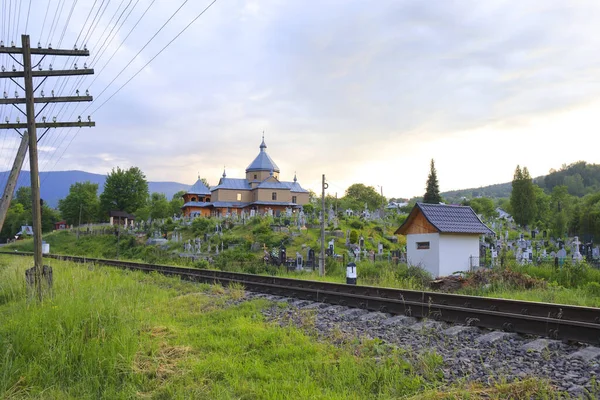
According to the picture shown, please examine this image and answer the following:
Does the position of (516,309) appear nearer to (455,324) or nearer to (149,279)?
(455,324)

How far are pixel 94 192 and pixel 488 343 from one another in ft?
312

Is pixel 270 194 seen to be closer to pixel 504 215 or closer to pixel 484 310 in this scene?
pixel 504 215

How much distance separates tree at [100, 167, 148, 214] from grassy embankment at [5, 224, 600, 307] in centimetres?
3163

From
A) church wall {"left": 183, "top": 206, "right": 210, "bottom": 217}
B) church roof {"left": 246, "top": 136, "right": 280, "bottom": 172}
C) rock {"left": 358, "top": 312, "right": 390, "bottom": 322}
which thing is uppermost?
church roof {"left": 246, "top": 136, "right": 280, "bottom": 172}

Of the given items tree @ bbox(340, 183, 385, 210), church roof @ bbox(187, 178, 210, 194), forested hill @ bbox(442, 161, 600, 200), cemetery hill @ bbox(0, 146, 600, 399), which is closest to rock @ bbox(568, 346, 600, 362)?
cemetery hill @ bbox(0, 146, 600, 399)

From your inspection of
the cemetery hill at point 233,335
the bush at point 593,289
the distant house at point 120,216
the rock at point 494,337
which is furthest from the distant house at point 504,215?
A: the rock at point 494,337

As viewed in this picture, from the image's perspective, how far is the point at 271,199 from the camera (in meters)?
57.8

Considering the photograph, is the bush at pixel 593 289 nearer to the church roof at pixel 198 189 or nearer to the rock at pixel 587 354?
the rock at pixel 587 354

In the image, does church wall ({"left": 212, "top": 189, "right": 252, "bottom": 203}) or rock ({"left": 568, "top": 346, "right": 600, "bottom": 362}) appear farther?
church wall ({"left": 212, "top": 189, "right": 252, "bottom": 203})

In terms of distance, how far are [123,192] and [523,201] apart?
58.5m

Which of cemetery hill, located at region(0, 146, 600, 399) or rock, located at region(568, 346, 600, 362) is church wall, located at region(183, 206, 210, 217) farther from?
rock, located at region(568, 346, 600, 362)

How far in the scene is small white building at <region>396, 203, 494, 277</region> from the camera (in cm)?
1820

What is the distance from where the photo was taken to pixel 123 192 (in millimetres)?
74062

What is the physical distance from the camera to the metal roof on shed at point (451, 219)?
18.4 m
